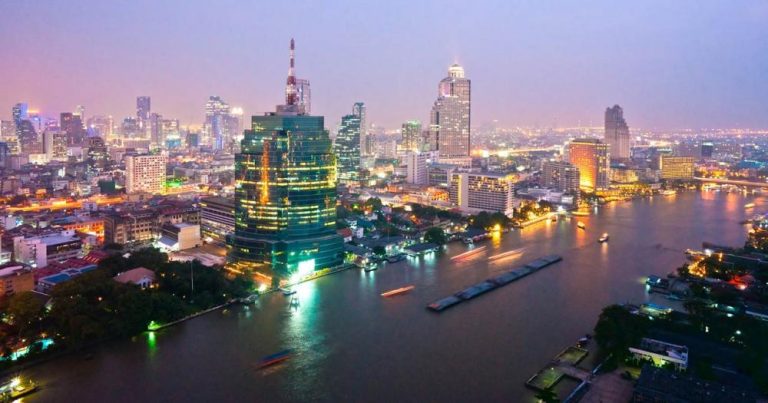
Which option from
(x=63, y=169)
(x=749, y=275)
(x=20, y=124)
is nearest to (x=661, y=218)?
(x=749, y=275)

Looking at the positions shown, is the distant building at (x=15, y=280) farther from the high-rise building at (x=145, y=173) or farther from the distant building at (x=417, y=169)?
the distant building at (x=417, y=169)

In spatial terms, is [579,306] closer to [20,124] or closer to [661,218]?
[661,218]

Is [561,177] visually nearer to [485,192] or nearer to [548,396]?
[485,192]

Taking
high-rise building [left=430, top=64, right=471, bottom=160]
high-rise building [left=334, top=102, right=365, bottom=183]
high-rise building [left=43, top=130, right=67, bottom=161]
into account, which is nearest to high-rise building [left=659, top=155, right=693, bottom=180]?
high-rise building [left=430, top=64, right=471, bottom=160]

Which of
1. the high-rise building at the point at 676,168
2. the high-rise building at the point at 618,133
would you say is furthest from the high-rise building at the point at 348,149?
the high-rise building at the point at 618,133

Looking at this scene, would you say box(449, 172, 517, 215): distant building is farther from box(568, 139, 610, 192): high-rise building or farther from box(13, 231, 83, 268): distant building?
box(13, 231, 83, 268): distant building

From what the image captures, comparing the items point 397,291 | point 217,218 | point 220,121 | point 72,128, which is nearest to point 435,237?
point 397,291
